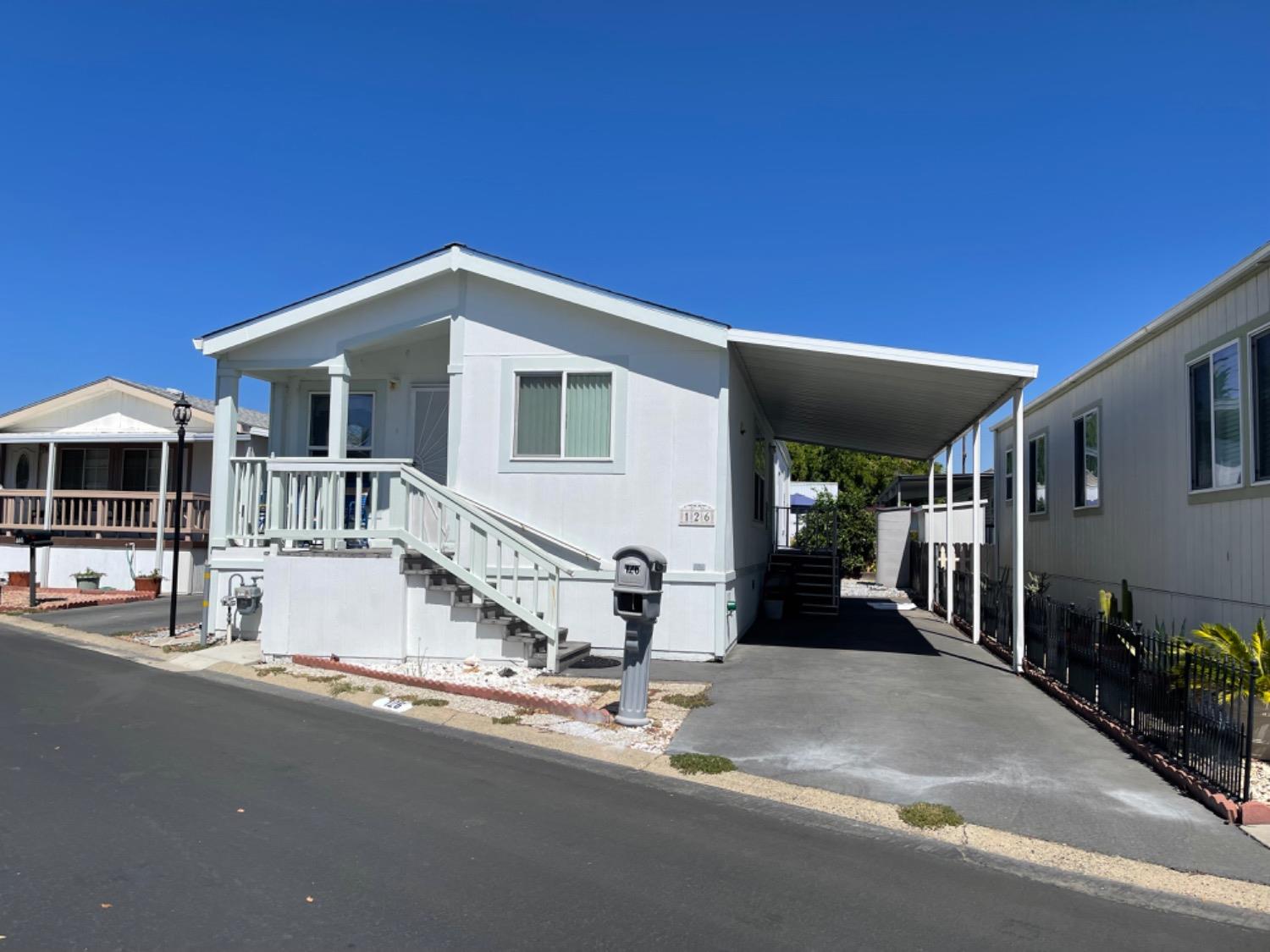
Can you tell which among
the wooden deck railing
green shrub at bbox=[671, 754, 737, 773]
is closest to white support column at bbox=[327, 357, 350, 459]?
green shrub at bbox=[671, 754, 737, 773]

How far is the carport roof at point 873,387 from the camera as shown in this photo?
417 inches

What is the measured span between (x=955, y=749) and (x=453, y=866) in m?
4.48

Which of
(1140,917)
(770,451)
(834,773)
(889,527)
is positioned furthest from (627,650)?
(889,527)

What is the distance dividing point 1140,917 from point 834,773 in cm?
249

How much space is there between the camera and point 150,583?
19.6 meters

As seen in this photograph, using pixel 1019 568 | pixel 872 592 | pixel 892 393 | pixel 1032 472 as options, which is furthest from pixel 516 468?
pixel 872 592

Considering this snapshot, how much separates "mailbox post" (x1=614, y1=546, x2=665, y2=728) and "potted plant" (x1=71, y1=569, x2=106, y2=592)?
1698cm

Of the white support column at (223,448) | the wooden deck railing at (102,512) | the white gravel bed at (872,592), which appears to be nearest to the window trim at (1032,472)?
the white gravel bed at (872,592)

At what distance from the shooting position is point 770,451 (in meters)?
19.3

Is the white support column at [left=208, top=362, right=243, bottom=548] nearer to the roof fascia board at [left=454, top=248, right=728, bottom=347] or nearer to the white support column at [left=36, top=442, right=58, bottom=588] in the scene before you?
the roof fascia board at [left=454, top=248, right=728, bottom=347]

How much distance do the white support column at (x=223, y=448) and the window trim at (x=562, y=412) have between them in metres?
4.24

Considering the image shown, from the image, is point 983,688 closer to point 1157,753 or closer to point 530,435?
point 1157,753

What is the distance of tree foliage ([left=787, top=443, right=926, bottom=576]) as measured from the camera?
2786cm

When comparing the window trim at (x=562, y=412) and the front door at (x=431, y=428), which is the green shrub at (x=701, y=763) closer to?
the window trim at (x=562, y=412)
